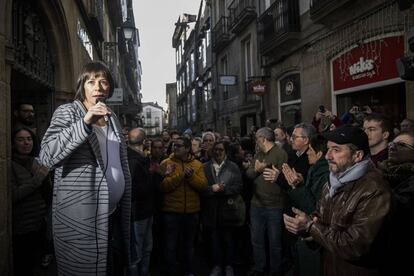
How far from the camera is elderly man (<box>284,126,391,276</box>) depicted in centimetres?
227

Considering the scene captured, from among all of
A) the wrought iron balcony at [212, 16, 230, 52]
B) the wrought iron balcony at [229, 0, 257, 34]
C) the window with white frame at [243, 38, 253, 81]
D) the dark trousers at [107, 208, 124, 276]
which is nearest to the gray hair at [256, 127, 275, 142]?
the dark trousers at [107, 208, 124, 276]

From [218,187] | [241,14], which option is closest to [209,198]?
[218,187]

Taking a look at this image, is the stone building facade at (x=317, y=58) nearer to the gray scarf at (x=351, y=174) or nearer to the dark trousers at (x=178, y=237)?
the dark trousers at (x=178, y=237)

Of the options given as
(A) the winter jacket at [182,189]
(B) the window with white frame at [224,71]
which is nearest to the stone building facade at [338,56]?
(A) the winter jacket at [182,189]

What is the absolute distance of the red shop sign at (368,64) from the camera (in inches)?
305

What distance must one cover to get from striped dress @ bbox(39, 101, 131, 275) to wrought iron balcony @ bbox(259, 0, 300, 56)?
416 inches

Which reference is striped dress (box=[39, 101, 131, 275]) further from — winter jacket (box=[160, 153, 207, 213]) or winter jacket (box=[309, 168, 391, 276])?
winter jacket (box=[160, 153, 207, 213])

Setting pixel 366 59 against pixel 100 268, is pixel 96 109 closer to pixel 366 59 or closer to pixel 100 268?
pixel 100 268

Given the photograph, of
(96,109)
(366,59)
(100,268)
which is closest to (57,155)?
(96,109)

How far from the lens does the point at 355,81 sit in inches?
357

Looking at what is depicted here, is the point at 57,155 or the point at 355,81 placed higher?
the point at 355,81

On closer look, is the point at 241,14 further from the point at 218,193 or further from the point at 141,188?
the point at 141,188

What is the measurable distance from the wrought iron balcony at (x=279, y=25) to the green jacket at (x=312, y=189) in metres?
8.78

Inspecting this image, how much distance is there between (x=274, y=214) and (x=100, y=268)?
125 inches
